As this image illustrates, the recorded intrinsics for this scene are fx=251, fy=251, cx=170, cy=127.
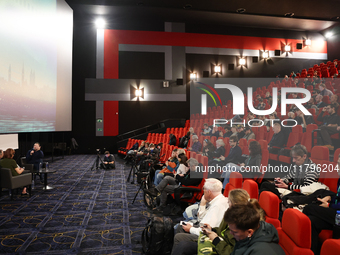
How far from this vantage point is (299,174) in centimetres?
269

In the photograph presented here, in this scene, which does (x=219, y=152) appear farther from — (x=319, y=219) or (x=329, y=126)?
(x=319, y=219)

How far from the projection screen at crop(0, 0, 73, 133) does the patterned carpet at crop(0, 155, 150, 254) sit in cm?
145

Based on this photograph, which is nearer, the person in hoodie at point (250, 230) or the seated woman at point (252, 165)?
the person in hoodie at point (250, 230)

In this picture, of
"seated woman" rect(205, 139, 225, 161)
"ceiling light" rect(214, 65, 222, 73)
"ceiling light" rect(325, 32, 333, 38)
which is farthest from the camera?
"ceiling light" rect(325, 32, 333, 38)

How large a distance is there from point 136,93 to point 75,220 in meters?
8.64

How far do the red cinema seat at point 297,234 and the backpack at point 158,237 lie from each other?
4.10 feet

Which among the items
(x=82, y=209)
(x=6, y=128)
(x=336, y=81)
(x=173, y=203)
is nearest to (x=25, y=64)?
(x=6, y=128)

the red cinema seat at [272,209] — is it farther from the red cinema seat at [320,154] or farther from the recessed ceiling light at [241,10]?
the recessed ceiling light at [241,10]

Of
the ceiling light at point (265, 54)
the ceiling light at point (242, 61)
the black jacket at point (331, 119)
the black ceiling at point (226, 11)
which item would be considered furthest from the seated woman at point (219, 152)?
the ceiling light at point (265, 54)

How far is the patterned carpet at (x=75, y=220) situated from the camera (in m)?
2.61

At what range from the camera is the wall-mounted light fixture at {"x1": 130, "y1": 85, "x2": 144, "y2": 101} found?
11539 millimetres

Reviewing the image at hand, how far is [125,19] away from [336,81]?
8.84 metres

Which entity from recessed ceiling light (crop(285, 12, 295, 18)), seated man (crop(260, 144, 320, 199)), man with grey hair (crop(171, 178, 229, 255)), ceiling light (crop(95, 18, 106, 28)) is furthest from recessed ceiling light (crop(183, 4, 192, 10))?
man with grey hair (crop(171, 178, 229, 255))

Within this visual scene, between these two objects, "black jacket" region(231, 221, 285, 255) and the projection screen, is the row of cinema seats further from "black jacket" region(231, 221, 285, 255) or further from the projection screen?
the projection screen
